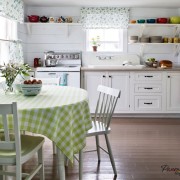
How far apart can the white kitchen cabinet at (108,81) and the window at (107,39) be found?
799 millimetres

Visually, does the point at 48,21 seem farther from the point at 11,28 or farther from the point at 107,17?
the point at 107,17

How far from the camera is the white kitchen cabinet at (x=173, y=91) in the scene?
5500mm

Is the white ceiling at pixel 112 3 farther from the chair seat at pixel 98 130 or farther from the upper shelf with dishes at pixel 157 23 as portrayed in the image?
the chair seat at pixel 98 130

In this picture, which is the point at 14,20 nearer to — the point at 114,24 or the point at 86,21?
the point at 86,21

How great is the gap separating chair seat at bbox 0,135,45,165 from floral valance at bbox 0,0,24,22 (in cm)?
240

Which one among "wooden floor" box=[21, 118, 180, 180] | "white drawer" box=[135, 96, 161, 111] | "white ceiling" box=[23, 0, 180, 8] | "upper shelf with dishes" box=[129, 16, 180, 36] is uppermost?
"white ceiling" box=[23, 0, 180, 8]

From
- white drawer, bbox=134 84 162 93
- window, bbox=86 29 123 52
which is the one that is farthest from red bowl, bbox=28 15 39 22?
white drawer, bbox=134 84 162 93

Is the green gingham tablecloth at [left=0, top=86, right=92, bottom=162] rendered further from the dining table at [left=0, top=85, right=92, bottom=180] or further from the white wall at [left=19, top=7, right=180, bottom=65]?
the white wall at [left=19, top=7, right=180, bottom=65]

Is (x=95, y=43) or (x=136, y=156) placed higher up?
(x=95, y=43)

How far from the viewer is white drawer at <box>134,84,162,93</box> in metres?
5.52

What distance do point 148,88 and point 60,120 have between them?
3.58m

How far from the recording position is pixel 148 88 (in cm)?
553

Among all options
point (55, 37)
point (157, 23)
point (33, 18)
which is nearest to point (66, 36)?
point (55, 37)

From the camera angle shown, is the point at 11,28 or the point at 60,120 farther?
the point at 11,28
